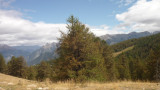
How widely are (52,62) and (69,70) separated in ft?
13.0

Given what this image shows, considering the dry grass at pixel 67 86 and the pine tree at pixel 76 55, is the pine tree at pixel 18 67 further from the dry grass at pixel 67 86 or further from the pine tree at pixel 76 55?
the dry grass at pixel 67 86

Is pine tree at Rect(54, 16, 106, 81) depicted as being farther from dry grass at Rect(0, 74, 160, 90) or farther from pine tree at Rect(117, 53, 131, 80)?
pine tree at Rect(117, 53, 131, 80)

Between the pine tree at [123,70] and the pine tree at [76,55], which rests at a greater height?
the pine tree at [76,55]

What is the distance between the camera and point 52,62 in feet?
56.5

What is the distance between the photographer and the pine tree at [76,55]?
1526 cm

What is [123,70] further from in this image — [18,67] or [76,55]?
[18,67]

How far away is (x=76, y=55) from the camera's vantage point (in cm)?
1630

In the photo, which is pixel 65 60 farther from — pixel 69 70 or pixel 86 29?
pixel 86 29

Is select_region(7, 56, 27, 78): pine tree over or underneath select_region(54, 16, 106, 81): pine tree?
underneath

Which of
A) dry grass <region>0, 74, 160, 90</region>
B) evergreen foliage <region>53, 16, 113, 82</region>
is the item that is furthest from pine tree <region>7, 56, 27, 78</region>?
dry grass <region>0, 74, 160, 90</region>

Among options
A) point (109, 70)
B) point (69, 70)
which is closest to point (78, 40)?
point (69, 70)

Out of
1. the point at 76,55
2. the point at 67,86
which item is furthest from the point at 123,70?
the point at 67,86

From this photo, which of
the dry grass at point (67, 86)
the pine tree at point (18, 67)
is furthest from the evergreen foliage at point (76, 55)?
the pine tree at point (18, 67)

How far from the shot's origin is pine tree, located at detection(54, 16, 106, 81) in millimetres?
15258
